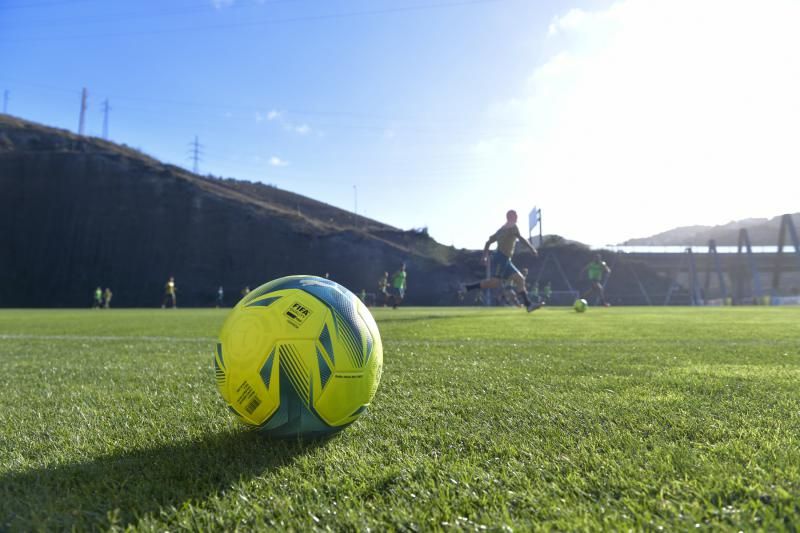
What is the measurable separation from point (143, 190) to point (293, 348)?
55.4 m

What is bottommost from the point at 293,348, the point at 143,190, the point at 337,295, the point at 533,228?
the point at 293,348

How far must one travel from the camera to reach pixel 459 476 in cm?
162

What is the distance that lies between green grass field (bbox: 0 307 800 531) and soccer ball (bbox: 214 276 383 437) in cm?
14

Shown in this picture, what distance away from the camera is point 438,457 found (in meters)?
1.81

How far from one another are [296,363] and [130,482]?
70 centimetres

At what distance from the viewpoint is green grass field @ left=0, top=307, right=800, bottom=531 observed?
1.36m

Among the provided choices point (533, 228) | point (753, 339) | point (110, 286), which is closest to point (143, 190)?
point (110, 286)

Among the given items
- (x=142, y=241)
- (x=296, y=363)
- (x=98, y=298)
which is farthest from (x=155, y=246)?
(x=296, y=363)

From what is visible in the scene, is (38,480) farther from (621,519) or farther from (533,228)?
(533,228)

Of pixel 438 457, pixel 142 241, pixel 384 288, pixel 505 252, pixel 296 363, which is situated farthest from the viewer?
pixel 142 241

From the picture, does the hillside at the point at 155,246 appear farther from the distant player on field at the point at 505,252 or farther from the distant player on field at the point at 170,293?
the distant player on field at the point at 505,252

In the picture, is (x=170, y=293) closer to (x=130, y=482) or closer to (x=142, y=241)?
(x=142, y=241)

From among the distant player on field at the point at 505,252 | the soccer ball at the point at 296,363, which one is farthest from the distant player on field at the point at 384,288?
the soccer ball at the point at 296,363

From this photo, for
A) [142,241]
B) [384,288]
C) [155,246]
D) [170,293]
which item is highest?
[142,241]
